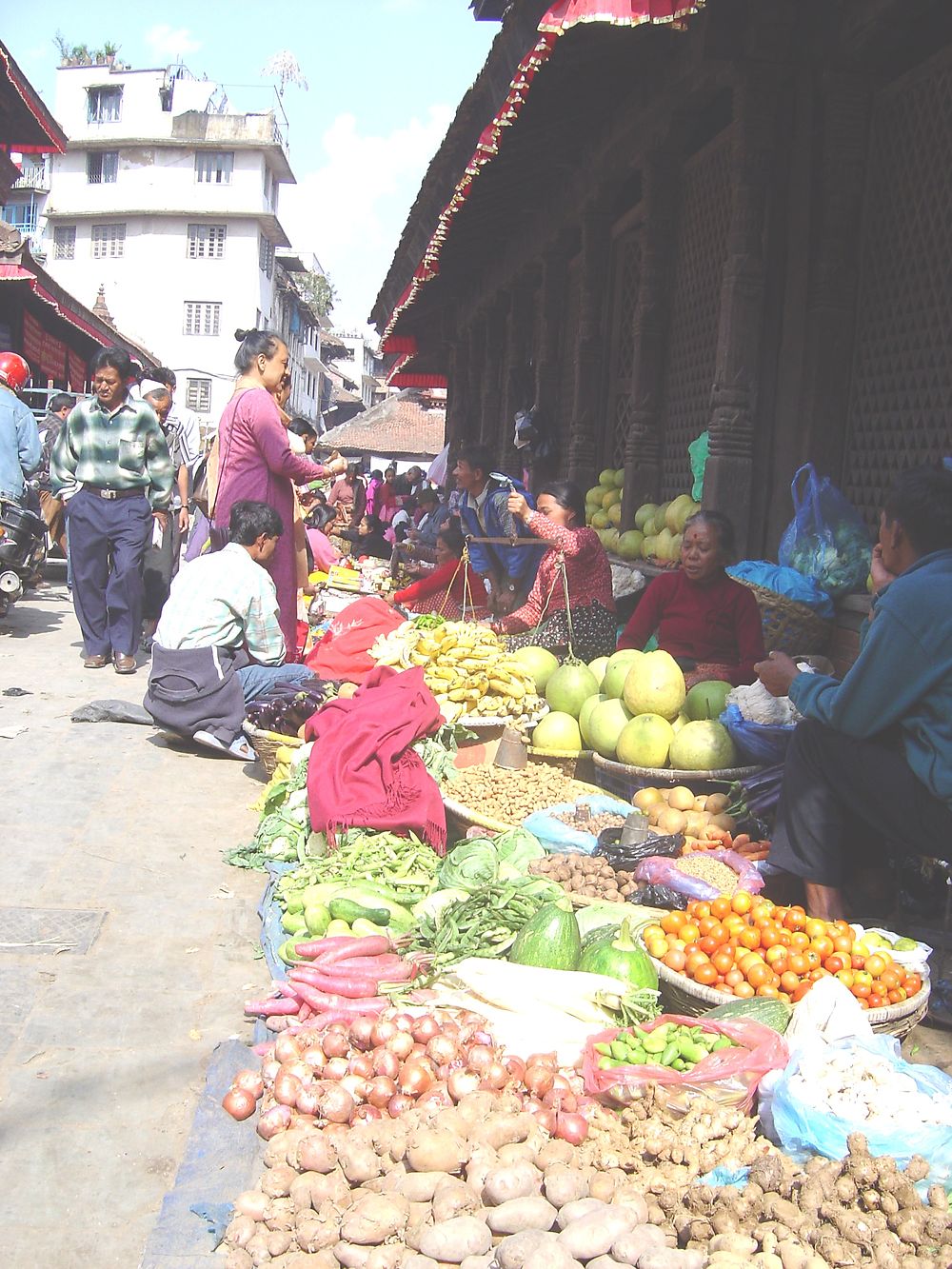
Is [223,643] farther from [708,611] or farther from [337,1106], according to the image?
[337,1106]

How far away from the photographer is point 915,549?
3.51 metres

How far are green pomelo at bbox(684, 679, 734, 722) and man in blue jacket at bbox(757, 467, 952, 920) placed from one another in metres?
1.19

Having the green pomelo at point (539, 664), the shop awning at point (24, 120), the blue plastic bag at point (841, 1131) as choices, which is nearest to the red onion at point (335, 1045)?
the blue plastic bag at point (841, 1131)

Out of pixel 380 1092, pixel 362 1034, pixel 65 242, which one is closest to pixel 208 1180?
pixel 380 1092

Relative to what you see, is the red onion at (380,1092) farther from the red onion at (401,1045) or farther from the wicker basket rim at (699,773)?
the wicker basket rim at (699,773)

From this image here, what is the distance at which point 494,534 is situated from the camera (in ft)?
26.9

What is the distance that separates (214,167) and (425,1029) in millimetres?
56120

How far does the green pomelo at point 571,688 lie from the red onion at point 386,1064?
290 cm

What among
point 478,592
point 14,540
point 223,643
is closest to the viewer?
point 223,643

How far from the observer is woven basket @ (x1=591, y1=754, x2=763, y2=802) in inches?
185

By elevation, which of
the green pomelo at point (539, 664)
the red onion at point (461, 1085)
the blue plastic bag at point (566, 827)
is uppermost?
the green pomelo at point (539, 664)

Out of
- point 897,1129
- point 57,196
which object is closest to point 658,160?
point 897,1129

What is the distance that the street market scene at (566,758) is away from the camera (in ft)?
8.01

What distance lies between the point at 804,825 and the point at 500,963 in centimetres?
108
